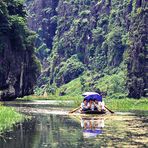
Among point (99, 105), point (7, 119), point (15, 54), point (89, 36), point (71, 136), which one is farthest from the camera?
point (89, 36)

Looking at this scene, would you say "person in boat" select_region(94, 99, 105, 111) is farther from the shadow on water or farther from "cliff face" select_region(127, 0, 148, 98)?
"cliff face" select_region(127, 0, 148, 98)

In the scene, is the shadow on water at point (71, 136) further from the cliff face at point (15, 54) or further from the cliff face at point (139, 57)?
the cliff face at point (139, 57)

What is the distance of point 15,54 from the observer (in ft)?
232

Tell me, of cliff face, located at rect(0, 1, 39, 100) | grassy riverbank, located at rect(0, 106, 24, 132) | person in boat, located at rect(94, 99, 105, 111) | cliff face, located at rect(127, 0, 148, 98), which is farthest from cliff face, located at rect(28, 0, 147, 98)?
grassy riverbank, located at rect(0, 106, 24, 132)

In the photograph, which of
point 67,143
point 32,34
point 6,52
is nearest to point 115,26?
point 32,34

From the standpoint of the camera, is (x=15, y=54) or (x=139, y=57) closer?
(x=15, y=54)

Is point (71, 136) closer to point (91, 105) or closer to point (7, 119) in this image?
point (7, 119)

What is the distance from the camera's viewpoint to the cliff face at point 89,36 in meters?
114

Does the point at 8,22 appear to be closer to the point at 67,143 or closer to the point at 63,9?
the point at 67,143

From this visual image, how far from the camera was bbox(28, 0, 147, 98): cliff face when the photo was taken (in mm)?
114450

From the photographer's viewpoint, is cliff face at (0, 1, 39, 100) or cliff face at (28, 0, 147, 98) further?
cliff face at (28, 0, 147, 98)

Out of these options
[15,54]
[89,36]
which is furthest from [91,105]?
[89,36]

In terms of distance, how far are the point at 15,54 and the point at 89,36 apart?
86729 mm

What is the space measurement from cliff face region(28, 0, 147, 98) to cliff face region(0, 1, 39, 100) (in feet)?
92.4
